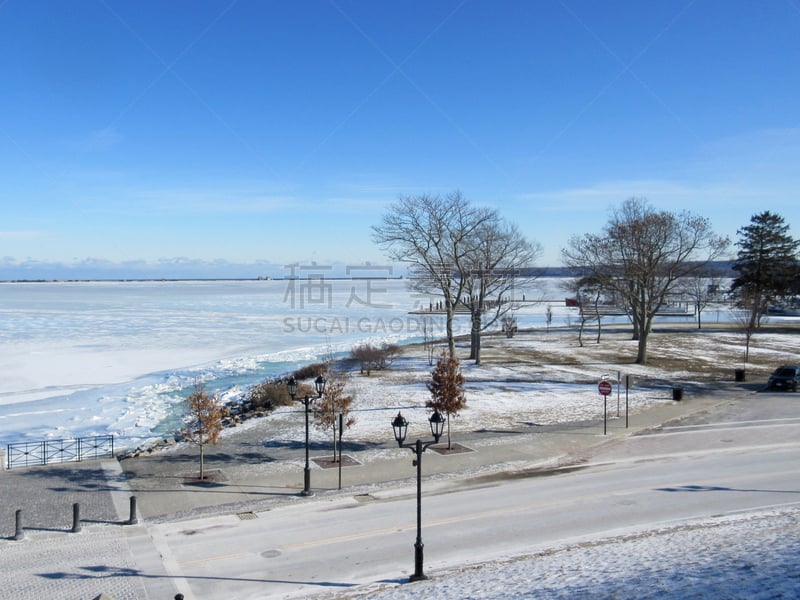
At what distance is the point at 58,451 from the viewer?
72.0ft

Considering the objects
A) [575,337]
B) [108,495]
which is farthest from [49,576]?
[575,337]

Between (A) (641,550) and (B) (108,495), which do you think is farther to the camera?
A: (B) (108,495)

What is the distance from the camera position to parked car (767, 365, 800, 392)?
107 ft

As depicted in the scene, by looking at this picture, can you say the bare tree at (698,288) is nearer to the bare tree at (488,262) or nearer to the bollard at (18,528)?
the bare tree at (488,262)

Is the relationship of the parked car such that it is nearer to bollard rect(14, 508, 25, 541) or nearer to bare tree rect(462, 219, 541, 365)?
bare tree rect(462, 219, 541, 365)

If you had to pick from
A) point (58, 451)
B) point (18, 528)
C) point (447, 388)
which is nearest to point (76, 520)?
point (18, 528)

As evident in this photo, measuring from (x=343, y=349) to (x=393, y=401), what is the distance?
78.5 feet

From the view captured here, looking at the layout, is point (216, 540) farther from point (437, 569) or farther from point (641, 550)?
point (641, 550)

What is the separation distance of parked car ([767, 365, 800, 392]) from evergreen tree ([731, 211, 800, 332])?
42946 millimetres

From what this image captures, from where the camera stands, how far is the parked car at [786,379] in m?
32.7

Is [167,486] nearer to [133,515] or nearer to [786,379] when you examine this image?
[133,515]

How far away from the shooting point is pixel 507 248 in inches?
1721

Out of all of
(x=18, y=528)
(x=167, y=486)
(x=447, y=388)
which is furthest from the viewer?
(x=447, y=388)

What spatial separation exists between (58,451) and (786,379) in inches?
1332
